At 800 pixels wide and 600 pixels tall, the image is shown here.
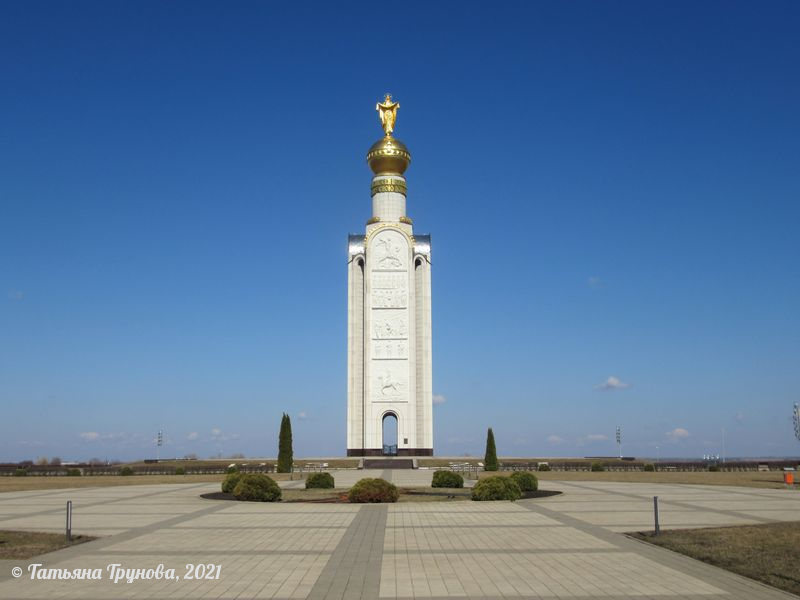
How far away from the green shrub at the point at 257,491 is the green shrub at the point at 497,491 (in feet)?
22.5

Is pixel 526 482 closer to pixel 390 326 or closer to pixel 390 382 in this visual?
pixel 390 382

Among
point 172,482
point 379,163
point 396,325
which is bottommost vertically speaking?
point 172,482

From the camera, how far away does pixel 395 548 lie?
1473cm

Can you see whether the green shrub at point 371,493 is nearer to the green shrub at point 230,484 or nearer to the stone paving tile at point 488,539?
the green shrub at point 230,484

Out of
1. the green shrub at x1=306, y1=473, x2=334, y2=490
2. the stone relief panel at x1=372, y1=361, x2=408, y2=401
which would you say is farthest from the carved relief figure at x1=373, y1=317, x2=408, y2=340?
the green shrub at x1=306, y1=473, x2=334, y2=490

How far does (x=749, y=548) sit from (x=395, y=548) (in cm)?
685

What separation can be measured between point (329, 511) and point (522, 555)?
30.1 feet

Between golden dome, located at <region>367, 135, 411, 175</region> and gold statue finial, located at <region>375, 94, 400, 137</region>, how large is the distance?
0.98m

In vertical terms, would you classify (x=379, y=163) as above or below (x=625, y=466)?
above

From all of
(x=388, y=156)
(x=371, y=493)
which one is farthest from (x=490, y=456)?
(x=388, y=156)

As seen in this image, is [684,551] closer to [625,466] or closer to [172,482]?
[172,482]

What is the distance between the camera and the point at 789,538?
1562cm

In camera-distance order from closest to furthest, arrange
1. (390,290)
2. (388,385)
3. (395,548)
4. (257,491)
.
Result: (395,548)
(257,491)
(388,385)
(390,290)

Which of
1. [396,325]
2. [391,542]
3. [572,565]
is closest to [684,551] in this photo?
[572,565]
